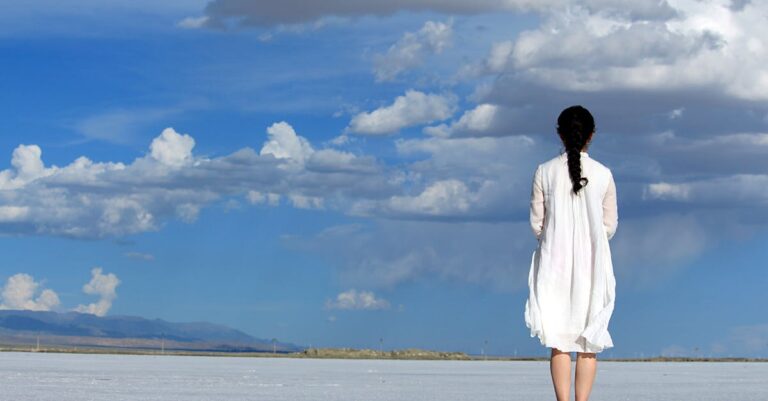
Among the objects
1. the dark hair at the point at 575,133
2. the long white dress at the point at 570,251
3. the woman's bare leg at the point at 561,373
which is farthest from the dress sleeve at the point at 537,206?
the woman's bare leg at the point at 561,373

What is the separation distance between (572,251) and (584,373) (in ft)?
3.55

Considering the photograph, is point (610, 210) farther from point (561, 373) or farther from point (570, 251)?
point (561, 373)

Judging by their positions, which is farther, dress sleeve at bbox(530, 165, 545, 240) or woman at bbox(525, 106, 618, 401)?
dress sleeve at bbox(530, 165, 545, 240)

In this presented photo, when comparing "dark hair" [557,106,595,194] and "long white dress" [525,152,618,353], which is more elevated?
"dark hair" [557,106,595,194]

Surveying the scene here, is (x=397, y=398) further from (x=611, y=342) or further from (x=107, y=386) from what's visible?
(x=611, y=342)

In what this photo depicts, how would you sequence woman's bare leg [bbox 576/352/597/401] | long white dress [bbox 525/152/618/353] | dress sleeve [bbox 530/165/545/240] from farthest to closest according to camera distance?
dress sleeve [bbox 530/165/545/240], long white dress [bbox 525/152/618/353], woman's bare leg [bbox 576/352/597/401]

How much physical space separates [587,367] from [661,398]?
463 inches

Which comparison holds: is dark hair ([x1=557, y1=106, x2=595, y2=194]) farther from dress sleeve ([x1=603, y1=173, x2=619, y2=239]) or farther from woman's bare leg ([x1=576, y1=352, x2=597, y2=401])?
woman's bare leg ([x1=576, y1=352, x2=597, y2=401])

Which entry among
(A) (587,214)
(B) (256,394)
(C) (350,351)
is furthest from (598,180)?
(C) (350,351)

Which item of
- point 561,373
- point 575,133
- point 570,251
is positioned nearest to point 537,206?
point 570,251

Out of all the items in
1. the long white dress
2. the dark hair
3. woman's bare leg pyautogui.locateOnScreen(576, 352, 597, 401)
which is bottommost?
woman's bare leg pyautogui.locateOnScreen(576, 352, 597, 401)

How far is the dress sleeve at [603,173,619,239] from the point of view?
10.6 metres

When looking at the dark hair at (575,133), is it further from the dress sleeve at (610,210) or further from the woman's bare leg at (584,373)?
the woman's bare leg at (584,373)

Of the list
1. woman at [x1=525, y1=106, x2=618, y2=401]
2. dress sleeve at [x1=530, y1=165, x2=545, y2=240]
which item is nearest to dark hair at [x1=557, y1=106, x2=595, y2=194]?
woman at [x1=525, y1=106, x2=618, y2=401]
